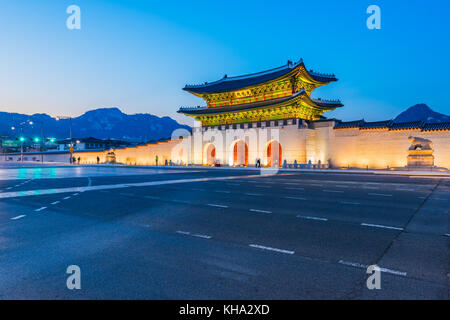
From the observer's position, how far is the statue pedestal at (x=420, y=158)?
28.0m

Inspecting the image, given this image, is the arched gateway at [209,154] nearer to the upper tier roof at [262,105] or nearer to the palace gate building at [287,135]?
the palace gate building at [287,135]

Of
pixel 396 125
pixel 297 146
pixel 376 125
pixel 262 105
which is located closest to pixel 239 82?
pixel 262 105

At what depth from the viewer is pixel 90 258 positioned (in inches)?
161

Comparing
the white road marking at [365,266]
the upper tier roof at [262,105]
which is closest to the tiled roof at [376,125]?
the upper tier roof at [262,105]

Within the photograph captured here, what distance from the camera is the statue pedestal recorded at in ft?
91.9

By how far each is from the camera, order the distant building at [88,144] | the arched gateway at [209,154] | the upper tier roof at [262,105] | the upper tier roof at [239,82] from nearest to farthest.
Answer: the upper tier roof at [262,105]
the upper tier roof at [239,82]
the arched gateway at [209,154]
the distant building at [88,144]

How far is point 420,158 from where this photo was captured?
93.6ft

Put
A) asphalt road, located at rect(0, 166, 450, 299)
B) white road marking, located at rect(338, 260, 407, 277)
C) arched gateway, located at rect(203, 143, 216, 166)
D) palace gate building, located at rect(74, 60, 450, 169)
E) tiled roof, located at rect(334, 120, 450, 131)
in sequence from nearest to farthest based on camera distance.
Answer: asphalt road, located at rect(0, 166, 450, 299)
white road marking, located at rect(338, 260, 407, 277)
tiled roof, located at rect(334, 120, 450, 131)
palace gate building, located at rect(74, 60, 450, 169)
arched gateway, located at rect(203, 143, 216, 166)

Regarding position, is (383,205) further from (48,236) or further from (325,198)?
(48,236)

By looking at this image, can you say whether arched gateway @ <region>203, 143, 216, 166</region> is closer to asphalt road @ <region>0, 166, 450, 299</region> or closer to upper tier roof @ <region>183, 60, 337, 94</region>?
upper tier roof @ <region>183, 60, 337, 94</region>
